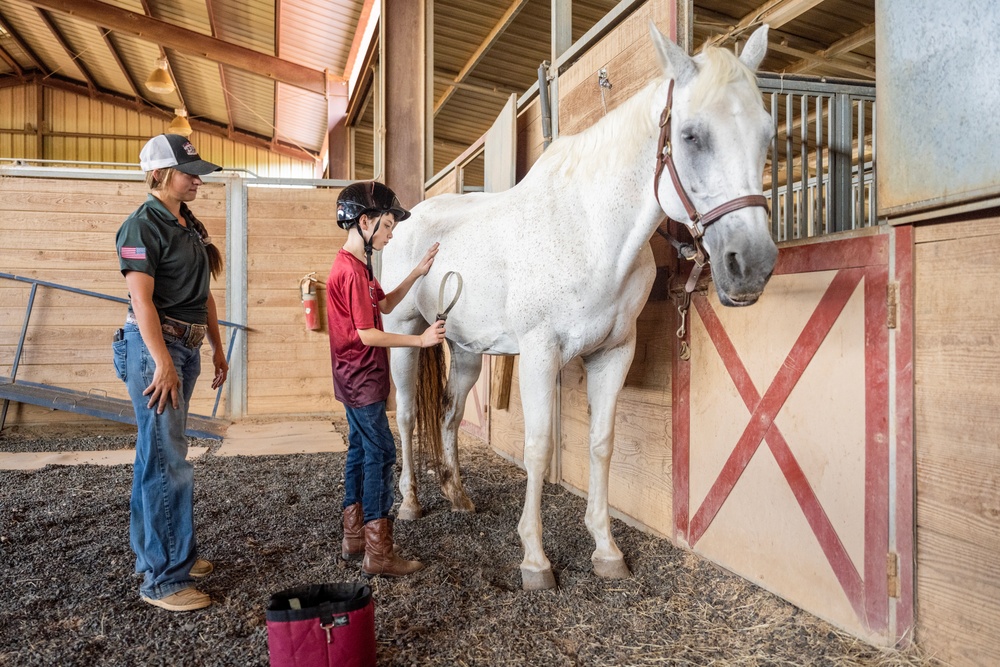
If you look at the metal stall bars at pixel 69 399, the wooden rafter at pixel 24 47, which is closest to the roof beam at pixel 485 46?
the metal stall bars at pixel 69 399

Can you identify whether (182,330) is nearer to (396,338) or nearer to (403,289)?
(396,338)

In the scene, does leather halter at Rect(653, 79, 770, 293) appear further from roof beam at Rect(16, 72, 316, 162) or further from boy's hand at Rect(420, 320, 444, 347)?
roof beam at Rect(16, 72, 316, 162)

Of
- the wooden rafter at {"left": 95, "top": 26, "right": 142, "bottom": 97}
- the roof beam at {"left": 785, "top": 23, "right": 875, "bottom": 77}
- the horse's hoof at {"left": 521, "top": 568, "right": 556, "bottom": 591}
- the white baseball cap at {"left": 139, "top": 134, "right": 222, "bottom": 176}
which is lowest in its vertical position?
the horse's hoof at {"left": 521, "top": 568, "right": 556, "bottom": 591}

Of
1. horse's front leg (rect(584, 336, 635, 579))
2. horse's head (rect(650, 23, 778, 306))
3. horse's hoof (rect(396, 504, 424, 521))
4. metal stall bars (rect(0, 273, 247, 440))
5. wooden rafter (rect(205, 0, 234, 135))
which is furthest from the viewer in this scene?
wooden rafter (rect(205, 0, 234, 135))

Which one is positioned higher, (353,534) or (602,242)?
(602,242)

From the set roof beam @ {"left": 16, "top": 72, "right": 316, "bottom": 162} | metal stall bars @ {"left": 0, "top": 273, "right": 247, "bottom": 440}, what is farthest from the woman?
roof beam @ {"left": 16, "top": 72, "right": 316, "bottom": 162}

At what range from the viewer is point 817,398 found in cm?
175

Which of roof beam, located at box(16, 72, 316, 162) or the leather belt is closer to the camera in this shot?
the leather belt

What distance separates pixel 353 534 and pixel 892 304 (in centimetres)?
184

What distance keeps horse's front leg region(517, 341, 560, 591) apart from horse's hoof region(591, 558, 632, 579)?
0.16 meters

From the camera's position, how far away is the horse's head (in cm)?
151

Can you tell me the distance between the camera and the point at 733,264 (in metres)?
1.54

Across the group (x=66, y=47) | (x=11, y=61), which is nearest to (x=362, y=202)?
(x=66, y=47)

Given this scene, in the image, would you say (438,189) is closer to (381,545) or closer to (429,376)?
(429,376)
